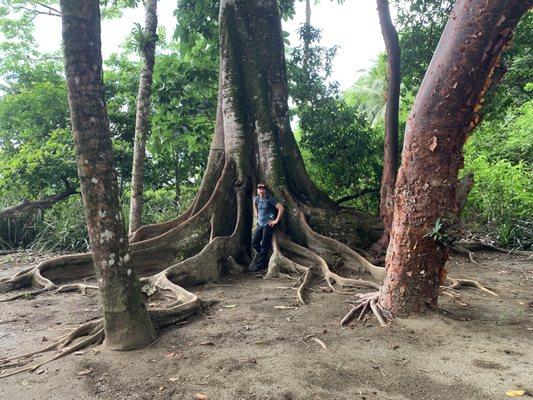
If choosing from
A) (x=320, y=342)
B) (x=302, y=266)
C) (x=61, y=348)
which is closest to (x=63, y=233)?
(x=302, y=266)

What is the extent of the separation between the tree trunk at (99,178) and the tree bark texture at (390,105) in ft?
14.9

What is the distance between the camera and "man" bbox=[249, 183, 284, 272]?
26.1ft

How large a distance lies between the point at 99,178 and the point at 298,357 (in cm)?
244

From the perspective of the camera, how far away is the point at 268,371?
3.82m

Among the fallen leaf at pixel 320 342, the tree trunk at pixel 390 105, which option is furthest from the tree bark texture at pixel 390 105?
the fallen leaf at pixel 320 342

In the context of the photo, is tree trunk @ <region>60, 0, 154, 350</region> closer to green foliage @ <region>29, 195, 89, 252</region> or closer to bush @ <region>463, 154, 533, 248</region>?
green foliage @ <region>29, 195, 89, 252</region>

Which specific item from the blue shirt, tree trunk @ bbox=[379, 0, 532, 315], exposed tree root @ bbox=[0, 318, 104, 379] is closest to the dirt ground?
exposed tree root @ bbox=[0, 318, 104, 379]

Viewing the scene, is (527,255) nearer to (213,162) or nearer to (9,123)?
(213,162)

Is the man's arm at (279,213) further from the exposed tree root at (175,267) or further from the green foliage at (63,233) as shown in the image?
the green foliage at (63,233)

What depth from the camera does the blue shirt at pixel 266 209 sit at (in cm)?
801

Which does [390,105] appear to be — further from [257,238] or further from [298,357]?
[298,357]

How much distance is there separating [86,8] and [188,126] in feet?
21.6

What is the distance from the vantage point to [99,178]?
4047 mm

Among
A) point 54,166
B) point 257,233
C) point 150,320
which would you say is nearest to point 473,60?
point 150,320
